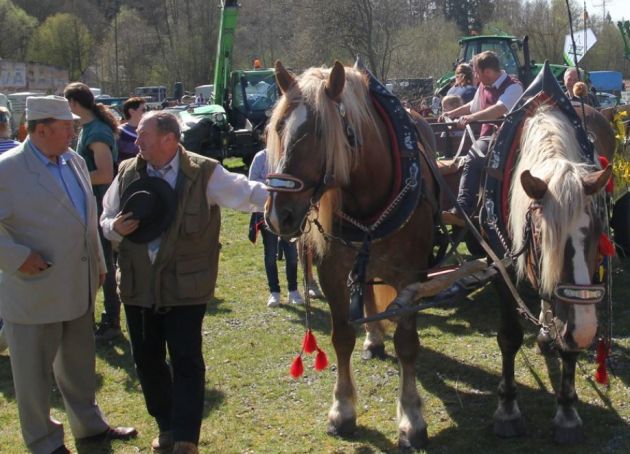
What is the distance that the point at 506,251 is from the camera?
348 centimetres

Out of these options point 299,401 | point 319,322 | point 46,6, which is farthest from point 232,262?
point 46,6

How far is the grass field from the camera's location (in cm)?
384

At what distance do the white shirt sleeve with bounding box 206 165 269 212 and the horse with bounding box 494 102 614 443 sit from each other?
1.21 m

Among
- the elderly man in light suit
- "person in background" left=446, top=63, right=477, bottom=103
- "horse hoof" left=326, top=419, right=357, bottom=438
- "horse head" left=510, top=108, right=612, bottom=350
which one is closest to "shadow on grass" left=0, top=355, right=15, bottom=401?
the elderly man in light suit

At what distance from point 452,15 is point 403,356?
33.8 metres

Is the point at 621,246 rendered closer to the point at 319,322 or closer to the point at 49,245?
the point at 319,322

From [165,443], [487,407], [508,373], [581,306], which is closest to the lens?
[581,306]

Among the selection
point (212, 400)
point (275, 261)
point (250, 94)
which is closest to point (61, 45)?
point (250, 94)

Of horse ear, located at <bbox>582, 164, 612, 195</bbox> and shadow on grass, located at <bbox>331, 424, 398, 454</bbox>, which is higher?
horse ear, located at <bbox>582, 164, 612, 195</bbox>

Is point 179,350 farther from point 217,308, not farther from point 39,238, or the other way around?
point 217,308

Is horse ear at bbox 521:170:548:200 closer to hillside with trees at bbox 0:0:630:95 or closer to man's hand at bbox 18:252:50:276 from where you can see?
man's hand at bbox 18:252:50:276

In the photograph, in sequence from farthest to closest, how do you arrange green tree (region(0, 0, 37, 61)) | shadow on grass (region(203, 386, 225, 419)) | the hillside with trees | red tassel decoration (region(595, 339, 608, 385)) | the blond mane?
green tree (region(0, 0, 37, 61)) < the hillside with trees < shadow on grass (region(203, 386, 225, 419)) < red tassel decoration (region(595, 339, 608, 385)) < the blond mane

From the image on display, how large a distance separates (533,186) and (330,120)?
0.94 metres

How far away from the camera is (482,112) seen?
16.5ft
